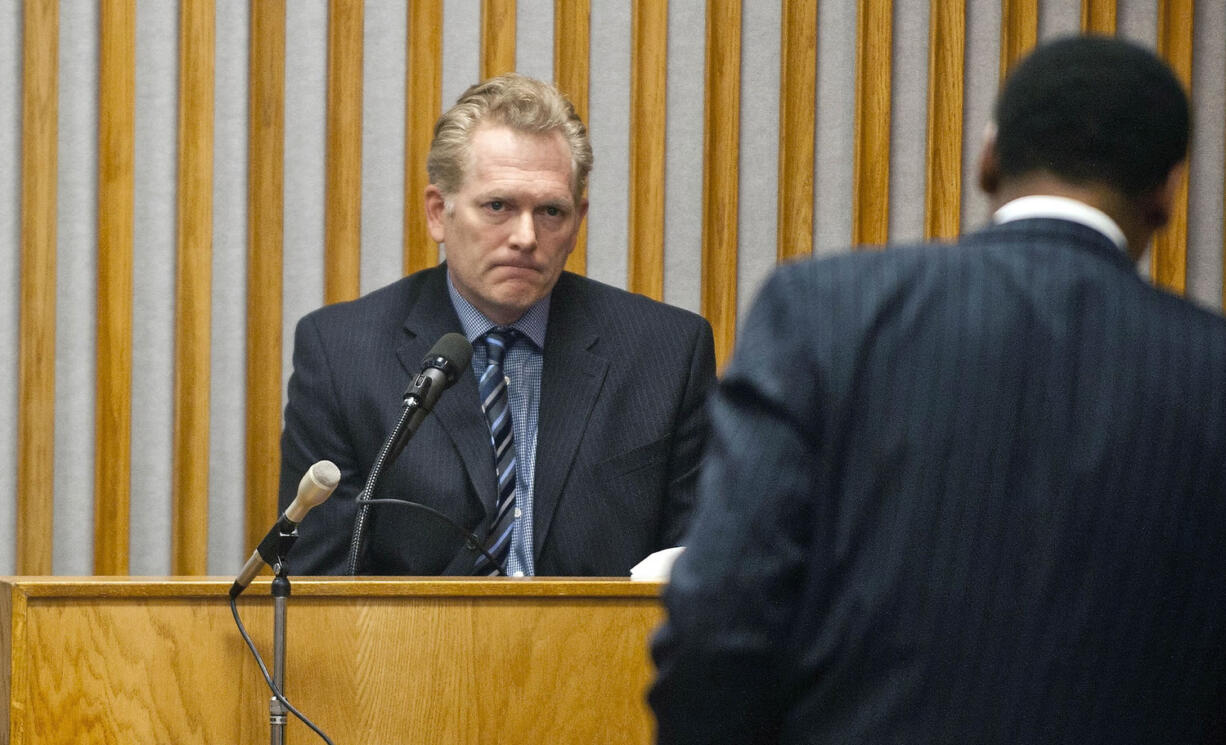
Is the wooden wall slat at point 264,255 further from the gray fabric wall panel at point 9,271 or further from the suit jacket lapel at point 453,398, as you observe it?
the suit jacket lapel at point 453,398

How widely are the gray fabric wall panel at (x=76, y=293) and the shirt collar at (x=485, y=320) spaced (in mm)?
936

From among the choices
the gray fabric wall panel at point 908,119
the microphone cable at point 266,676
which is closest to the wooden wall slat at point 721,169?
the gray fabric wall panel at point 908,119

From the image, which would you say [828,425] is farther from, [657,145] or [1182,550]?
[657,145]

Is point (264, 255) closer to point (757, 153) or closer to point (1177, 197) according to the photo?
point (757, 153)

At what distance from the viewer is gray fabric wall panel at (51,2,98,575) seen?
9.85ft

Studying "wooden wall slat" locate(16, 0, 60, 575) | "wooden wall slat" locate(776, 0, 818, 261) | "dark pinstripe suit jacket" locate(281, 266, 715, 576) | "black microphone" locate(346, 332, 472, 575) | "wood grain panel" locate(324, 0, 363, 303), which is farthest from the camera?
"wooden wall slat" locate(776, 0, 818, 261)

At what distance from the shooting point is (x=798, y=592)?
3.45 ft

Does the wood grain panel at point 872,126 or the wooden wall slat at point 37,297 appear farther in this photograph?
the wood grain panel at point 872,126

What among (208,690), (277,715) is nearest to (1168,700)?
(277,715)

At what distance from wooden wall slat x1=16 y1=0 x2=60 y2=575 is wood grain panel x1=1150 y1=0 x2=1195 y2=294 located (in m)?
2.58

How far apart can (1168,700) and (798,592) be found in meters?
0.28

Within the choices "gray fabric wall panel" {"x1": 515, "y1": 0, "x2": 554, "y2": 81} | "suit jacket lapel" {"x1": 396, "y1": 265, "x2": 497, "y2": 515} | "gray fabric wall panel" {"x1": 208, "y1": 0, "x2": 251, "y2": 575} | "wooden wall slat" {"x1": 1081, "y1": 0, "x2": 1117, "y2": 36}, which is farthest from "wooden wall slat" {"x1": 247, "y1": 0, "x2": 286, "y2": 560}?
"wooden wall slat" {"x1": 1081, "y1": 0, "x2": 1117, "y2": 36}

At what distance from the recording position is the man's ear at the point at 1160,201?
109cm

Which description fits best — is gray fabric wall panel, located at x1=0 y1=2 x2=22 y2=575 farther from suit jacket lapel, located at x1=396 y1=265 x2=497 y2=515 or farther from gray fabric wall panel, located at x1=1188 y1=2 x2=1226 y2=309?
gray fabric wall panel, located at x1=1188 y1=2 x2=1226 y2=309
